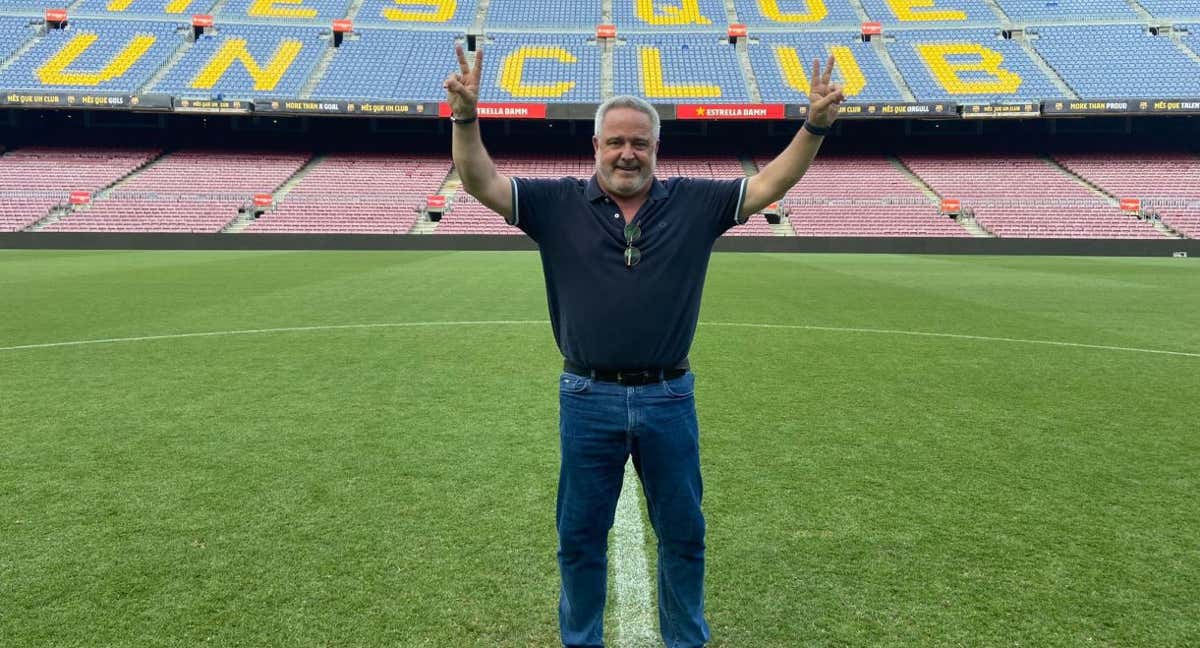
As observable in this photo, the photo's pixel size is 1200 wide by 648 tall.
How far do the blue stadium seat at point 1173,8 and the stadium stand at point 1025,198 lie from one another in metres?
15.0

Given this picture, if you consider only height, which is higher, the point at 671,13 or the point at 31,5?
the point at 671,13

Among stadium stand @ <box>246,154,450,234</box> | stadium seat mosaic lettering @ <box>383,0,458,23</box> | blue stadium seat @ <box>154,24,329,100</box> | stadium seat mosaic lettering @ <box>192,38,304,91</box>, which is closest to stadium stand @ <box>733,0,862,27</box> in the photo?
stadium seat mosaic lettering @ <box>383,0,458,23</box>

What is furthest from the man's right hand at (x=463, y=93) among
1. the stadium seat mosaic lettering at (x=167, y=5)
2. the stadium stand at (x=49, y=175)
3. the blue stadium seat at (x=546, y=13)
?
the stadium seat mosaic lettering at (x=167, y=5)

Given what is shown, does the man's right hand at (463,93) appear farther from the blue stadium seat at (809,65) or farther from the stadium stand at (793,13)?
the stadium stand at (793,13)

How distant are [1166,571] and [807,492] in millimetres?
1744

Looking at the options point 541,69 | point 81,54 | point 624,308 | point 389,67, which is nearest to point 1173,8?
point 541,69

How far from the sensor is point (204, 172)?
38750 mm

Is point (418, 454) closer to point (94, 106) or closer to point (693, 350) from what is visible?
point (693, 350)

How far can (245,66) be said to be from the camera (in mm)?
41719

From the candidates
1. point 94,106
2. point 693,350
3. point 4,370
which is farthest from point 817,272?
point 94,106

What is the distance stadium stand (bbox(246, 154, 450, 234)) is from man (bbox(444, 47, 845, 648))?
32.7 m

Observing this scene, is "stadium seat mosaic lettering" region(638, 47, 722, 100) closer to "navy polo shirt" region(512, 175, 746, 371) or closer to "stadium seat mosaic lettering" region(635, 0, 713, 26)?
"stadium seat mosaic lettering" region(635, 0, 713, 26)

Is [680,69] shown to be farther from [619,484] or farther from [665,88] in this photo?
[619,484]

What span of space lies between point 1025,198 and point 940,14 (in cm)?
1837
